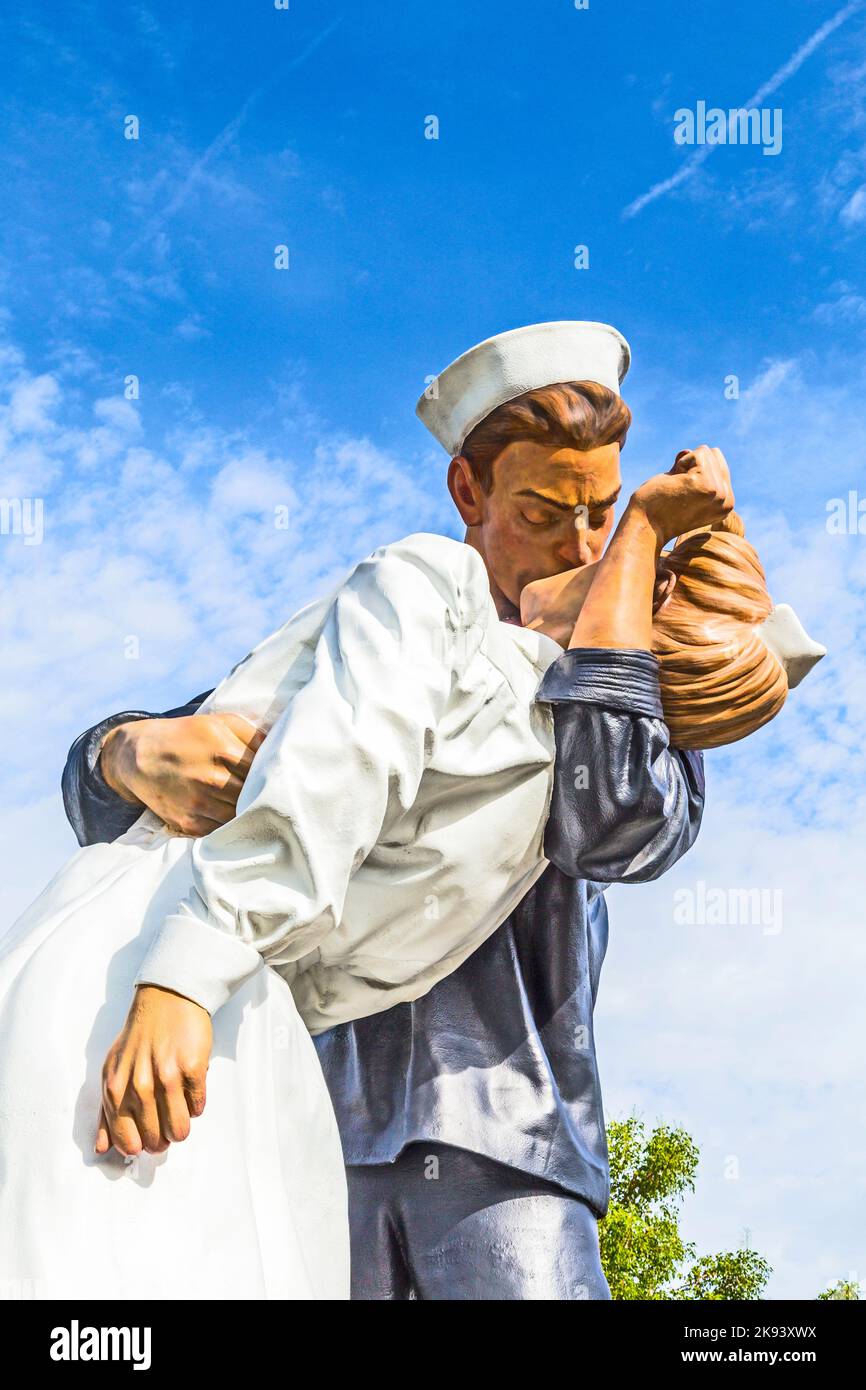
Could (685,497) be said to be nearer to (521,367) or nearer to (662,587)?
(662,587)

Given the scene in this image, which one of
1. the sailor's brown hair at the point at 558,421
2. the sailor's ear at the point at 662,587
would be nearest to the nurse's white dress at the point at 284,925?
the sailor's ear at the point at 662,587

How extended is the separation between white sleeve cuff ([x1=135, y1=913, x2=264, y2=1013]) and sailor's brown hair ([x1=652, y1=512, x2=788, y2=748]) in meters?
1.04

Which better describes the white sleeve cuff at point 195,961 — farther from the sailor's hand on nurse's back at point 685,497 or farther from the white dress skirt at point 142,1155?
the sailor's hand on nurse's back at point 685,497

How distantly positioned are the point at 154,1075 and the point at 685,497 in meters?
1.56

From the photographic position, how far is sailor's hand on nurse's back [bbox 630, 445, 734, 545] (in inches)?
130

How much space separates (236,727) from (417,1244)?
1.15 metres

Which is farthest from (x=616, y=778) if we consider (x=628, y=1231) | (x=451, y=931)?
(x=628, y=1231)

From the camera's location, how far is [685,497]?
3291mm

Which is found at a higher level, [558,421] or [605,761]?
[558,421]

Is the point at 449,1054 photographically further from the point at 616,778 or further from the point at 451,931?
the point at 616,778

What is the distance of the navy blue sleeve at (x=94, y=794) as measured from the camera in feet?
10.8

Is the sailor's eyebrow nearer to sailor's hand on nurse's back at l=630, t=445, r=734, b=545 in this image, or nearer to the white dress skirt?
sailor's hand on nurse's back at l=630, t=445, r=734, b=545

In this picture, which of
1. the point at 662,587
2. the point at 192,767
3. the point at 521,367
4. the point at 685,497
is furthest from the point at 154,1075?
the point at 521,367
